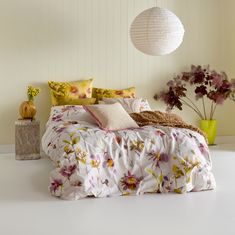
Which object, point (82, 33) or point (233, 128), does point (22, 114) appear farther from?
point (233, 128)

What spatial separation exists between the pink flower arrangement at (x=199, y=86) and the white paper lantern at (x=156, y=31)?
1.04 meters

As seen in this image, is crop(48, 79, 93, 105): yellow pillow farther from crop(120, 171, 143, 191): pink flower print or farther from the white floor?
crop(120, 171, 143, 191): pink flower print

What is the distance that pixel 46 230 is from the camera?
2775 mm

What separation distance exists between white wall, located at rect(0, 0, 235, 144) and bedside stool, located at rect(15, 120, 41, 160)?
1.74 feet

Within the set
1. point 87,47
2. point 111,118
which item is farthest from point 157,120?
point 87,47

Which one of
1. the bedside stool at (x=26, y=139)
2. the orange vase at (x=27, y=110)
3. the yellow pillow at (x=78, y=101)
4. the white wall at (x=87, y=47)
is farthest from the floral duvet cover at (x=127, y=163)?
the white wall at (x=87, y=47)

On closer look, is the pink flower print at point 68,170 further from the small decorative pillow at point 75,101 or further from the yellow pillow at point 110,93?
the yellow pillow at point 110,93

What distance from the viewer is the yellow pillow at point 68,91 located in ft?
18.1

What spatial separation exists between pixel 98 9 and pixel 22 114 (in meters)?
1.75

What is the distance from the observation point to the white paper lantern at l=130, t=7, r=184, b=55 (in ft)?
16.4

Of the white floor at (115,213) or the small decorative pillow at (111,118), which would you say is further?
the small decorative pillow at (111,118)

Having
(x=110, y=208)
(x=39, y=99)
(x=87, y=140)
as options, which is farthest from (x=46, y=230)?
(x=39, y=99)

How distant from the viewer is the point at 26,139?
5148 millimetres

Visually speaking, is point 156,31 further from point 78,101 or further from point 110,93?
point 78,101
